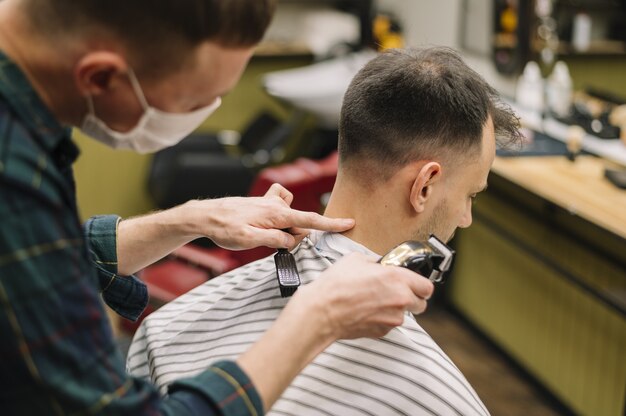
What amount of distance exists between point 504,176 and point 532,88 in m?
0.84

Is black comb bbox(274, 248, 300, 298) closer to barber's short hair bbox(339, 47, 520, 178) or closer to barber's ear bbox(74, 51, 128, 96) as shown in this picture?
barber's short hair bbox(339, 47, 520, 178)

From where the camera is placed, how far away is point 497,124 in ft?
5.15

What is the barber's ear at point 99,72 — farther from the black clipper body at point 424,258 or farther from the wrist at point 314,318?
the black clipper body at point 424,258

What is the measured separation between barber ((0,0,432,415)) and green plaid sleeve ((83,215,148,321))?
1.50ft

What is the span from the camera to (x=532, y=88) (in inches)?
142

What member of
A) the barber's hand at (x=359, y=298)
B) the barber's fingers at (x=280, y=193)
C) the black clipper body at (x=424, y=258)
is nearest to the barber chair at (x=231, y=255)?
the barber's fingers at (x=280, y=193)

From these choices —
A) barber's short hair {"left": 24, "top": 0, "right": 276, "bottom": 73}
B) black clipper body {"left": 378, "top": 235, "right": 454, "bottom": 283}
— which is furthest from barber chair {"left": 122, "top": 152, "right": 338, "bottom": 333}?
barber's short hair {"left": 24, "top": 0, "right": 276, "bottom": 73}

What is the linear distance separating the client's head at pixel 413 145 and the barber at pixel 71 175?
0.43m

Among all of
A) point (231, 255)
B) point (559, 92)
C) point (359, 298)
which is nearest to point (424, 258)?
point (359, 298)

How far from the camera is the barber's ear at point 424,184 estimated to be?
143cm

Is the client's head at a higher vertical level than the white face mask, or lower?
lower

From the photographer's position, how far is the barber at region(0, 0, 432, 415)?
0.87m

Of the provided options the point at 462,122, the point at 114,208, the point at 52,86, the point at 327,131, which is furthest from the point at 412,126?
the point at 114,208

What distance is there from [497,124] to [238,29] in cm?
78
